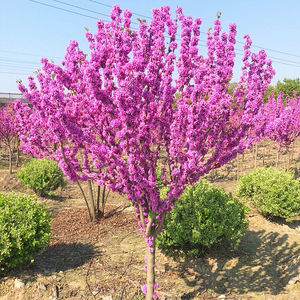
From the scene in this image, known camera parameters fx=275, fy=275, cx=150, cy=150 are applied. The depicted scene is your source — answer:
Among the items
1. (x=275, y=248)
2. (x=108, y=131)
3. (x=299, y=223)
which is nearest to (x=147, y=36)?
(x=108, y=131)

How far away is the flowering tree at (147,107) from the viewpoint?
10.4 ft

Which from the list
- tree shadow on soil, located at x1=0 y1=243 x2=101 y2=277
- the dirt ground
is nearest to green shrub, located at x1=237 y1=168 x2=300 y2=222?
the dirt ground

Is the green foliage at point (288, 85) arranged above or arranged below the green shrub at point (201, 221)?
above

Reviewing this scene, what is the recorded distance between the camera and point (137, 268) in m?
5.32

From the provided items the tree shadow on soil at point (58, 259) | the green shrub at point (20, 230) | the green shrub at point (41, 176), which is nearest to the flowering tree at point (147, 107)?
the green shrub at point (20, 230)

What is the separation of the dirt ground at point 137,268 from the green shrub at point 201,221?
538 mm

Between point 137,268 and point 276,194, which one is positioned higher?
point 276,194

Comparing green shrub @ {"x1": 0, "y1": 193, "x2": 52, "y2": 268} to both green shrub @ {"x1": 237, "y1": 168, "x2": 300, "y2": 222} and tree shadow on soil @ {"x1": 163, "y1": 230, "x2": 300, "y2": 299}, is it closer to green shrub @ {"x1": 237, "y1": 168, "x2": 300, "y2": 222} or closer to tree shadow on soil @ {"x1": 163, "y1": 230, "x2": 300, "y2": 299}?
tree shadow on soil @ {"x1": 163, "y1": 230, "x2": 300, "y2": 299}

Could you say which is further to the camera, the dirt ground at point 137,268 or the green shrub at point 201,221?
the green shrub at point 201,221

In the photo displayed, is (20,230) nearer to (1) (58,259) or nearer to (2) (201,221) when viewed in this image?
(1) (58,259)

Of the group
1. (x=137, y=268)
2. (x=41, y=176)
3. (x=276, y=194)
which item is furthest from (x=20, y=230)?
(x=276, y=194)

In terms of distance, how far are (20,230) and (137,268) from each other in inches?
89.0

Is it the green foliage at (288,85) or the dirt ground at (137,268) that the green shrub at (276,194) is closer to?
the dirt ground at (137,268)

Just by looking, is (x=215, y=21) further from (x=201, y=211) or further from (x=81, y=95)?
(x=201, y=211)
